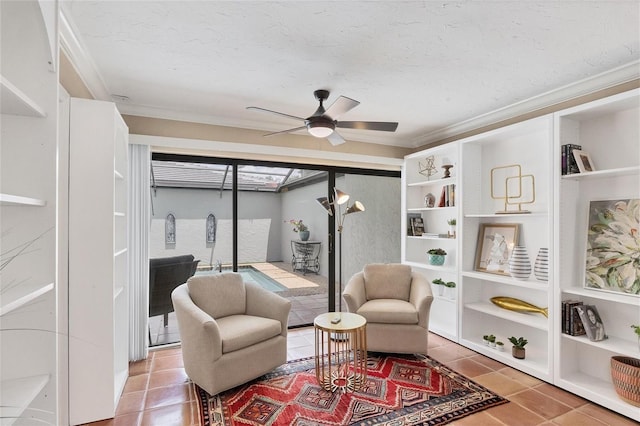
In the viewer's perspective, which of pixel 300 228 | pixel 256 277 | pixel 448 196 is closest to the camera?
pixel 448 196

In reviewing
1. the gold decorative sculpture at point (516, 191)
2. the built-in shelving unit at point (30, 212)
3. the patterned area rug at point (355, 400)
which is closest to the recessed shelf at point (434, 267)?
the gold decorative sculpture at point (516, 191)

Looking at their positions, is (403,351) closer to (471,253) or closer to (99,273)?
(471,253)

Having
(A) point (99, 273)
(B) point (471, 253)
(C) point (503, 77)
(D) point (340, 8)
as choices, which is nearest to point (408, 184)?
(B) point (471, 253)

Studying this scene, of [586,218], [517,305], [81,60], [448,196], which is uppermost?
[81,60]

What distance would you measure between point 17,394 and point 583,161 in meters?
3.80

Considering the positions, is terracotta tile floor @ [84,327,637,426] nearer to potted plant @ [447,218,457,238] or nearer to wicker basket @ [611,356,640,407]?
wicker basket @ [611,356,640,407]

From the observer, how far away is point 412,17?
1932 millimetres

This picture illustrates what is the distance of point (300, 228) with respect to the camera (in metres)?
4.43

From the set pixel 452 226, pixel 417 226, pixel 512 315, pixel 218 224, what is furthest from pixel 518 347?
pixel 218 224

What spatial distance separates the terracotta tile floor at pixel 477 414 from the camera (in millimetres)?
2303

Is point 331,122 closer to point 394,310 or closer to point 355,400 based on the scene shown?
point 394,310

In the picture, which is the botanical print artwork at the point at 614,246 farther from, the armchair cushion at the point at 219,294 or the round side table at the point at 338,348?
the armchair cushion at the point at 219,294

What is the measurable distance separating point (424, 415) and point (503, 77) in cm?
273

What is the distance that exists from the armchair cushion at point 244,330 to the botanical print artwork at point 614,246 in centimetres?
267
